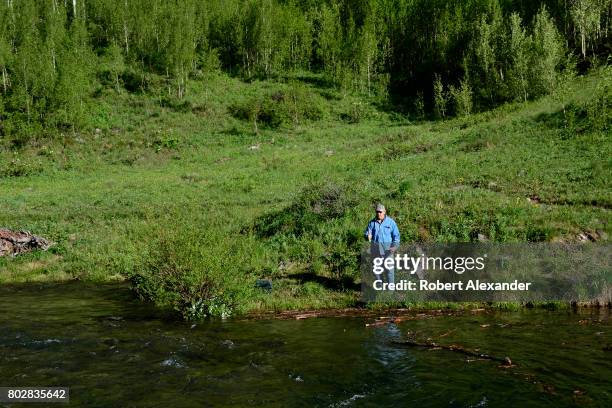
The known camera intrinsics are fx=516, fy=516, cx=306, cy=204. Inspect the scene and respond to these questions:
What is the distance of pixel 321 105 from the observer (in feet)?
218

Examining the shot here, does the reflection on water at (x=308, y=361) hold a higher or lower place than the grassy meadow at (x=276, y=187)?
lower

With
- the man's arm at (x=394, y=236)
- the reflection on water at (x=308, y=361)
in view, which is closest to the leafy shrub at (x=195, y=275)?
the reflection on water at (x=308, y=361)

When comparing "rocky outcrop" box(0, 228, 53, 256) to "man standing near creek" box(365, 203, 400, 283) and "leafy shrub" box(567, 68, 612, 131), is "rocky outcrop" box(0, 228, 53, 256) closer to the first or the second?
"man standing near creek" box(365, 203, 400, 283)

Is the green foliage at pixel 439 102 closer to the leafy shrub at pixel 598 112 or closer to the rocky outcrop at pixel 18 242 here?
the leafy shrub at pixel 598 112

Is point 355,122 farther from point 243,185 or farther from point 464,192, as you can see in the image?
point 464,192

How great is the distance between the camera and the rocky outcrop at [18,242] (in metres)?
21.6

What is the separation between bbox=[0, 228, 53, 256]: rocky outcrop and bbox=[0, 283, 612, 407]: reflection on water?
9.26m

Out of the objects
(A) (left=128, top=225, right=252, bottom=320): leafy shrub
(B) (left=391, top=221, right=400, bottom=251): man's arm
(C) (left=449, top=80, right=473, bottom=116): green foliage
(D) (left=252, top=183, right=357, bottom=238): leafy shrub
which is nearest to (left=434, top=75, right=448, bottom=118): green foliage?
(C) (left=449, top=80, right=473, bottom=116): green foliage

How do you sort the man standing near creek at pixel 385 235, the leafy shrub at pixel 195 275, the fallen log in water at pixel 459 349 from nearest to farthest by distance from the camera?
the fallen log in water at pixel 459 349 → the leafy shrub at pixel 195 275 → the man standing near creek at pixel 385 235

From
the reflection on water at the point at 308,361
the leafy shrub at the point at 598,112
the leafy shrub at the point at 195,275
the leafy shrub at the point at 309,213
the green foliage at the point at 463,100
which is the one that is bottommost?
the reflection on water at the point at 308,361

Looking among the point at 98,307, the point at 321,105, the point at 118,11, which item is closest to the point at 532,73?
the point at 321,105

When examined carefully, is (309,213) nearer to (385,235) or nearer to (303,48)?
(385,235)

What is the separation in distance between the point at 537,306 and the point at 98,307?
11930 millimetres

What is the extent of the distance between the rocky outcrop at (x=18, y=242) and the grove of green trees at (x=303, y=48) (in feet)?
116
